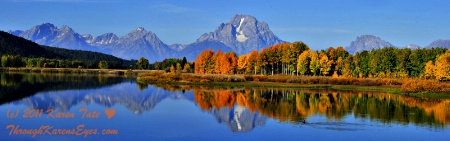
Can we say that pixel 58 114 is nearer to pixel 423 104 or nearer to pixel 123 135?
pixel 123 135

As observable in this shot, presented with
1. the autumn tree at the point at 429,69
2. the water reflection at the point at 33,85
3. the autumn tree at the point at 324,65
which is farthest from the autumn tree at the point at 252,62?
the autumn tree at the point at 429,69

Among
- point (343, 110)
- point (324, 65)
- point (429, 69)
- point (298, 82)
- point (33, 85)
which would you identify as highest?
point (324, 65)

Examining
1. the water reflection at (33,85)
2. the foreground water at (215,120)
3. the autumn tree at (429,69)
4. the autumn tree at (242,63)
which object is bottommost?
the foreground water at (215,120)

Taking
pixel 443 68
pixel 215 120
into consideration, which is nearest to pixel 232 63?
pixel 443 68

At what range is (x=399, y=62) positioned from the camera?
110 meters

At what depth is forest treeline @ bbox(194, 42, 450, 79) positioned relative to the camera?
10662 centimetres

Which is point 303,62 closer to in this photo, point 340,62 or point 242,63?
point 340,62

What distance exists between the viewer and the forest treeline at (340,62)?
107m

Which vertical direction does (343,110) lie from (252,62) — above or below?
below

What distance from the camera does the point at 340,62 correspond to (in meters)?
125

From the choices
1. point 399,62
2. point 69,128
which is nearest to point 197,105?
point 69,128

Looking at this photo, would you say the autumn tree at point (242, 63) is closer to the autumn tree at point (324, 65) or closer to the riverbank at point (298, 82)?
the autumn tree at point (324, 65)

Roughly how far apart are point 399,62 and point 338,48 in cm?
2424

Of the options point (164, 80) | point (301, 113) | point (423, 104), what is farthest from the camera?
point (164, 80)
